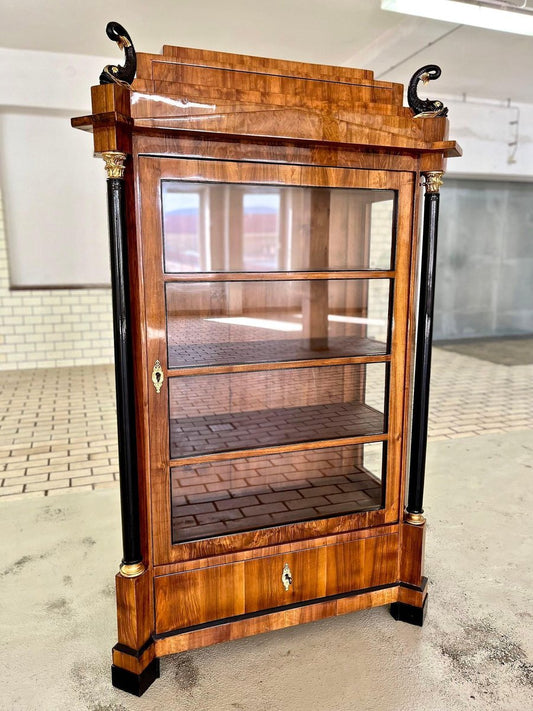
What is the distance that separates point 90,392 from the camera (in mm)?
5598

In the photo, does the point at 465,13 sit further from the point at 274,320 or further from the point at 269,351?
the point at 269,351

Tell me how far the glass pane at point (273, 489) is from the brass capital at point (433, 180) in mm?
947

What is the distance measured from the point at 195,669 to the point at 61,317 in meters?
5.35

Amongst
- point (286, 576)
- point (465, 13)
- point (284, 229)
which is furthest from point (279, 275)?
point (465, 13)

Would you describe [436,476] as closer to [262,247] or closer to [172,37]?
[262,247]

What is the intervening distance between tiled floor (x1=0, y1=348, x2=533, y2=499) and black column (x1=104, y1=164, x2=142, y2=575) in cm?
175

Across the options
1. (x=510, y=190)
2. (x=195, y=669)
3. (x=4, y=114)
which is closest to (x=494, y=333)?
(x=510, y=190)

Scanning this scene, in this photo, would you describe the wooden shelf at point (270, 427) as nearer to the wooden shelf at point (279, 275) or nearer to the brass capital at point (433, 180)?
the wooden shelf at point (279, 275)

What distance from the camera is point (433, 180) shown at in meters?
1.96

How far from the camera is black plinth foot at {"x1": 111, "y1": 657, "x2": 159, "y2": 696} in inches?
72.4

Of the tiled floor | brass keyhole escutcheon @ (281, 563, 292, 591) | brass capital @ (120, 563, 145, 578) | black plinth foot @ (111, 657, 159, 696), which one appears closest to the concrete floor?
black plinth foot @ (111, 657, 159, 696)

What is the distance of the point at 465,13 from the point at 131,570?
166 inches

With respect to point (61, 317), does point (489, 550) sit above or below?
below

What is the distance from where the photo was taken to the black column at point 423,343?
1.97 meters
